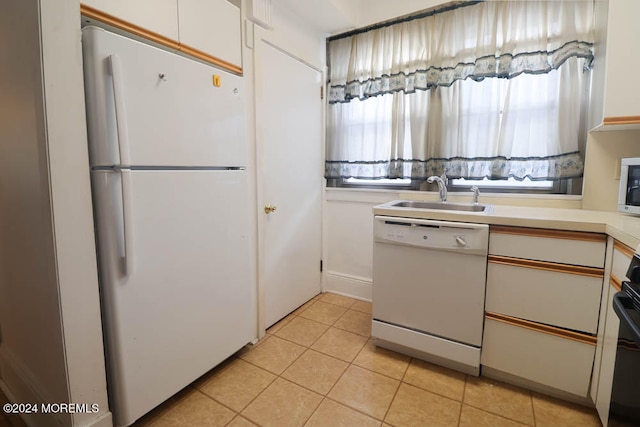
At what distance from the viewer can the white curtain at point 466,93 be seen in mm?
1806

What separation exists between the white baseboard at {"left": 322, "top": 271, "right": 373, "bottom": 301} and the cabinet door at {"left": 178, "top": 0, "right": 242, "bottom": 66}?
1.96 metres

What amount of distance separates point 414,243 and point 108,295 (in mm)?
1530

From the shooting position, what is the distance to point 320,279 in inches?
113

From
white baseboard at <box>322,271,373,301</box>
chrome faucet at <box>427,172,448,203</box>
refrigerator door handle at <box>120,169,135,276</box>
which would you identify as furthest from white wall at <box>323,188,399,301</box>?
refrigerator door handle at <box>120,169,135,276</box>

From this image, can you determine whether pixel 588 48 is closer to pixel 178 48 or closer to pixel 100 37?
pixel 178 48

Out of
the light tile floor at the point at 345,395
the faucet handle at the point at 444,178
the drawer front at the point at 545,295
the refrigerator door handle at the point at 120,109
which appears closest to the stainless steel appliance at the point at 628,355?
the drawer front at the point at 545,295

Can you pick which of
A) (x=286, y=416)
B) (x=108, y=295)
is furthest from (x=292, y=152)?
(x=286, y=416)

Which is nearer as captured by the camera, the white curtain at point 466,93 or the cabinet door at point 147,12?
the cabinet door at point 147,12

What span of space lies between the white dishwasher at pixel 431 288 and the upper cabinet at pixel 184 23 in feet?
4.39

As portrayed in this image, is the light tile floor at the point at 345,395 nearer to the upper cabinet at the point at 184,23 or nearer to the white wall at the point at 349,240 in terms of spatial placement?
the white wall at the point at 349,240

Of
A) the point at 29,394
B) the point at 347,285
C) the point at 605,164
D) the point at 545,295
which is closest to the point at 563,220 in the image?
the point at 545,295

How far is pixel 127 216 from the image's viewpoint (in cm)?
117

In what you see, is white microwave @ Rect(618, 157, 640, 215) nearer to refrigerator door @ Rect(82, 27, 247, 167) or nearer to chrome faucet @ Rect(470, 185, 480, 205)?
chrome faucet @ Rect(470, 185, 480, 205)

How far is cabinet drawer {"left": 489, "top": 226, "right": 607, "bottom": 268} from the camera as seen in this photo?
135 centimetres
